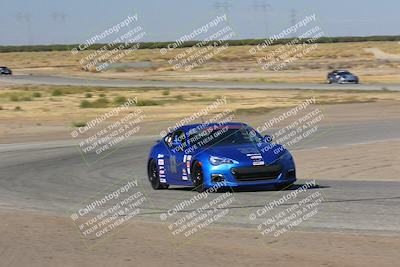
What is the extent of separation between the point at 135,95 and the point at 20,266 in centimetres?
5648

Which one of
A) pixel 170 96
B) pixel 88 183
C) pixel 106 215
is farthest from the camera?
pixel 170 96

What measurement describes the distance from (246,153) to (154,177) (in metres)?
2.90

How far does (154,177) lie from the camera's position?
18.6m

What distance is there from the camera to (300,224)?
11.8 metres

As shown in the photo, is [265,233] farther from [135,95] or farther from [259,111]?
[135,95]

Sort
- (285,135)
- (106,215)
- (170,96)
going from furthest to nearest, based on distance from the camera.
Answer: (170,96) < (285,135) < (106,215)

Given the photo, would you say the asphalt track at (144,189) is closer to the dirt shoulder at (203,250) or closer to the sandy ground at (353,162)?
the dirt shoulder at (203,250)

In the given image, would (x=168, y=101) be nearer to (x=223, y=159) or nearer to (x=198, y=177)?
(x=198, y=177)

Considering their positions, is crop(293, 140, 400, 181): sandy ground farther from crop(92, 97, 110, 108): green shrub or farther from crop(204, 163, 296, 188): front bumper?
crop(92, 97, 110, 108): green shrub

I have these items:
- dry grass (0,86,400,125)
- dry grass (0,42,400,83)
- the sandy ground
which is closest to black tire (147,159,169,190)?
the sandy ground


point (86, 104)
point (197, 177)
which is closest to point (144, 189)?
point (197, 177)

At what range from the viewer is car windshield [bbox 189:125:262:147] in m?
17.1

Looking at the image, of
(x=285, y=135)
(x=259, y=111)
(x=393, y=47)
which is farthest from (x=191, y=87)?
(x=393, y=47)

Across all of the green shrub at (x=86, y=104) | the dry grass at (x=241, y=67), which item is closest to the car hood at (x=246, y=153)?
the green shrub at (x=86, y=104)
